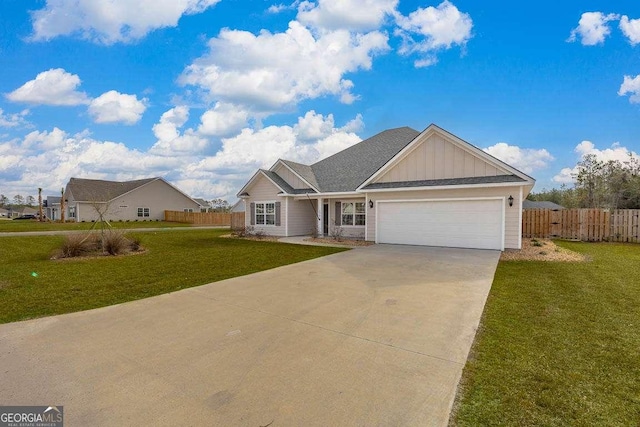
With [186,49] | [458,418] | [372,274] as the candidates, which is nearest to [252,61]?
[186,49]

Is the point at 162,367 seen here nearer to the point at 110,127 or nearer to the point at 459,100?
the point at 459,100

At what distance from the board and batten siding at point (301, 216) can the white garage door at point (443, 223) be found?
20.1 feet

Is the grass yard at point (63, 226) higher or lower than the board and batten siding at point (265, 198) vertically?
lower

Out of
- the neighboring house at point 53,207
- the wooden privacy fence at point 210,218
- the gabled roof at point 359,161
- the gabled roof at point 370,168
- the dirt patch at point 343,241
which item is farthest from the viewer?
the neighboring house at point 53,207

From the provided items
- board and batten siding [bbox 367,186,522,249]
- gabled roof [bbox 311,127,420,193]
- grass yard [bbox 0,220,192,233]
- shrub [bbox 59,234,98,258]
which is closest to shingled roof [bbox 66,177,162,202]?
grass yard [bbox 0,220,192,233]

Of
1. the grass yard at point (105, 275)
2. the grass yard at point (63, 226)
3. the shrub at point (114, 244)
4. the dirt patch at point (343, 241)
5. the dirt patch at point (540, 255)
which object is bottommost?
the grass yard at point (63, 226)

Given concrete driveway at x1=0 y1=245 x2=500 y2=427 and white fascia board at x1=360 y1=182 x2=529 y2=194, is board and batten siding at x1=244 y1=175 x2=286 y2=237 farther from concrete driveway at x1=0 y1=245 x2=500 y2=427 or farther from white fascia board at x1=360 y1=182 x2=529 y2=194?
concrete driveway at x1=0 y1=245 x2=500 y2=427

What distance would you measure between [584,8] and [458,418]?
16.6m

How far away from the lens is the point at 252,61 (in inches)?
548

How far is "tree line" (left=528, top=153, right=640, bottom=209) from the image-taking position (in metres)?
27.5

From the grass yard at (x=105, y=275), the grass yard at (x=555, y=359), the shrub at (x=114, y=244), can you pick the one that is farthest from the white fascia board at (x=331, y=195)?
the grass yard at (x=555, y=359)

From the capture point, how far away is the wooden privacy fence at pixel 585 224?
601 inches

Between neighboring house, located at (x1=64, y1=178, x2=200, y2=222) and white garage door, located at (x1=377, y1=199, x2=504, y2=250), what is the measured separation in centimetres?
3558

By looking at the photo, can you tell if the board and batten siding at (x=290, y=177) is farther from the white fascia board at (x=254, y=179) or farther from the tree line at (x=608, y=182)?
the tree line at (x=608, y=182)
